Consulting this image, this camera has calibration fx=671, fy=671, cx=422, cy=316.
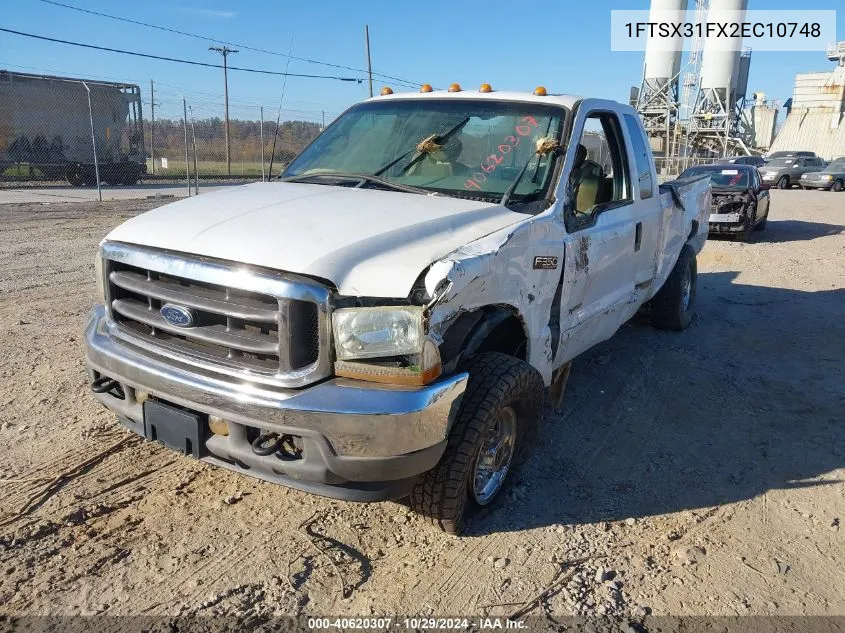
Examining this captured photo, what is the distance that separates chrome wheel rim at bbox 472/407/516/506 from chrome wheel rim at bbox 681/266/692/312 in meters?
3.80

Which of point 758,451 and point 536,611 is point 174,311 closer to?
point 536,611

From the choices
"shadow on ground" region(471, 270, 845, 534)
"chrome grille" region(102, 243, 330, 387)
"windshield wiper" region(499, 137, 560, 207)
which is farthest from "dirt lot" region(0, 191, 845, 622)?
"windshield wiper" region(499, 137, 560, 207)

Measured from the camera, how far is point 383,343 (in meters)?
2.52

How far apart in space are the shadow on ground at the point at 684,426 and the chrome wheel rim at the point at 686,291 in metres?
0.31

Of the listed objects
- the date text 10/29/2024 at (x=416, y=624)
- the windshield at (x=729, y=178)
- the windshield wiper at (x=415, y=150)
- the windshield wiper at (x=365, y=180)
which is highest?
the windshield wiper at (x=415, y=150)

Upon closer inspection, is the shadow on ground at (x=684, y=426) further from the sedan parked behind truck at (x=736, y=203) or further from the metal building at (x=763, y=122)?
the metal building at (x=763, y=122)

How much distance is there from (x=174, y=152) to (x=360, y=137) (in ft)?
103

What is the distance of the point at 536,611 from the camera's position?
268cm

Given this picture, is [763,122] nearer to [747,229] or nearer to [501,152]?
Result: [747,229]

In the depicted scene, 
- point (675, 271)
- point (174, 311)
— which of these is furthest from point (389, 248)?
point (675, 271)

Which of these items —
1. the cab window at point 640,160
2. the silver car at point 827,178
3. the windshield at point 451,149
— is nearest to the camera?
the windshield at point 451,149

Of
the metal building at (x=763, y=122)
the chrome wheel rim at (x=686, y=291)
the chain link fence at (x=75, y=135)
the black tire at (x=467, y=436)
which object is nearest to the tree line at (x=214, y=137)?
the chain link fence at (x=75, y=135)

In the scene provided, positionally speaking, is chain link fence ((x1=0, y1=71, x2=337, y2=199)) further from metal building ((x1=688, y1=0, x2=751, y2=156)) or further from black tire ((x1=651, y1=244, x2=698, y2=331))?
metal building ((x1=688, y1=0, x2=751, y2=156))

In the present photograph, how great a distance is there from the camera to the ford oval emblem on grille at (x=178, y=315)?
274cm
